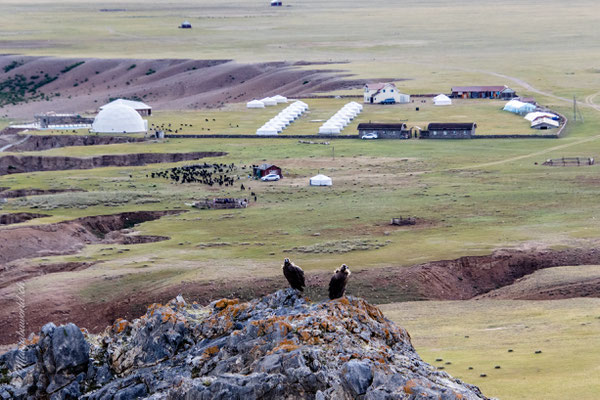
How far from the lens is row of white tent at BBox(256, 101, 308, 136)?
433 ft

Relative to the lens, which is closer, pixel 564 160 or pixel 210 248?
pixel 210 248

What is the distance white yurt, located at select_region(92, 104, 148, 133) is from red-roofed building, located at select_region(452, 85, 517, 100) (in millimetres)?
47638

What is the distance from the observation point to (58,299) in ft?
192

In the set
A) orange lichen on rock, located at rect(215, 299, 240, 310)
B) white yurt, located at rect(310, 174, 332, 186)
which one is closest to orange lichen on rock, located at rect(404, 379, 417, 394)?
orange lichen on rock, located at rect(215, 299, 240, 310)

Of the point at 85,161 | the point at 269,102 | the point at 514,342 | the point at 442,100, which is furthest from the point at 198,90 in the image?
the point at 514,342

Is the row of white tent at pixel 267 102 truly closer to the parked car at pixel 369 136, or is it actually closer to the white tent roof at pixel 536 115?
the parked car at pixel 369 136

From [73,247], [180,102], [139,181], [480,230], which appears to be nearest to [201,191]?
[139,181]

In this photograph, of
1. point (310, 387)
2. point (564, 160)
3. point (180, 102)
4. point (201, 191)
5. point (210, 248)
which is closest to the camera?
point (310, 387)

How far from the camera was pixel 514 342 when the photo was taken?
43469mm

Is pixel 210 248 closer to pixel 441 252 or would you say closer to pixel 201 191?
pixel 441 252

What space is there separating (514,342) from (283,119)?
9763cm

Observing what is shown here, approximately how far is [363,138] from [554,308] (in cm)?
7703

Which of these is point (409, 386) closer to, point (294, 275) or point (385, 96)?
point (294, 275)

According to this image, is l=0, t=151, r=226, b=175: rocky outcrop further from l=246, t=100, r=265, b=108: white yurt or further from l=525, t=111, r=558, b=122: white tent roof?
l=246, t=100, r=265, b=108: white yurt
